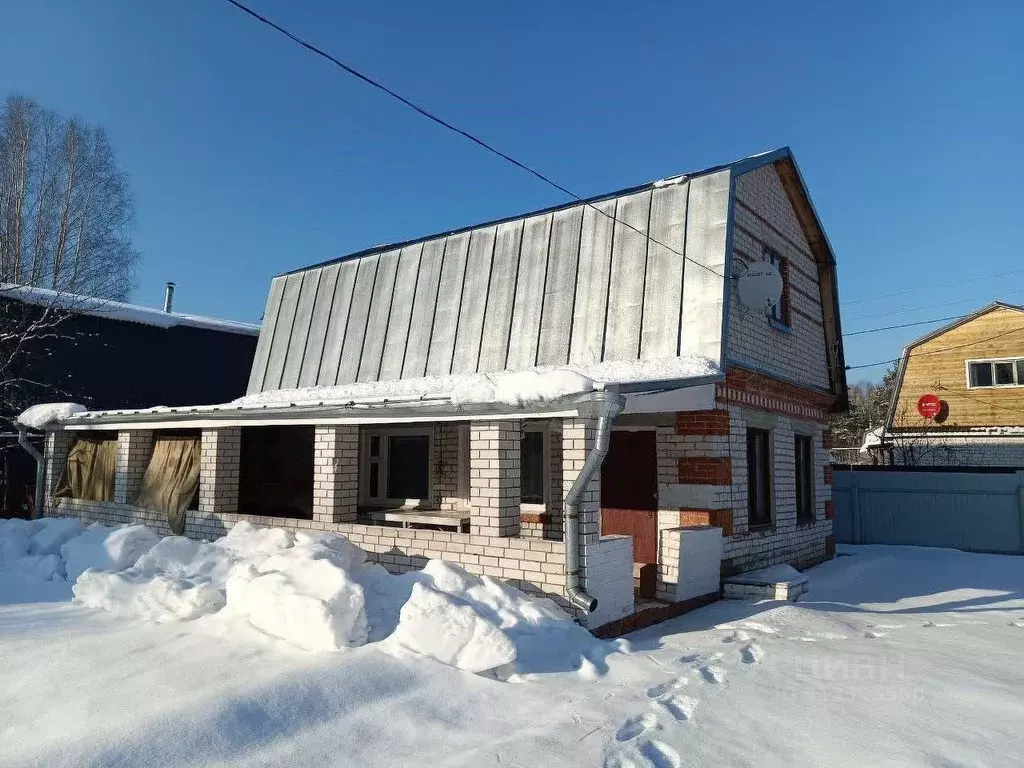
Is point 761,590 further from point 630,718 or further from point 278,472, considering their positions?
point 278,472

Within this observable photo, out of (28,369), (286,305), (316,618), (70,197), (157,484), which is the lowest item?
(316,618)

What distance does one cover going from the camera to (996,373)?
866 inches

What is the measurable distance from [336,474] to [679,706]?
4715 mm

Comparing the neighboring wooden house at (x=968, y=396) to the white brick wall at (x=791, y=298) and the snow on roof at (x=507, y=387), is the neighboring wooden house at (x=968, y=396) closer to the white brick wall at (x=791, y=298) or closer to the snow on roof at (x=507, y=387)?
the white brick wall at (x=791, y=298)

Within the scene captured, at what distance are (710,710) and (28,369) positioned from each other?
14.3m

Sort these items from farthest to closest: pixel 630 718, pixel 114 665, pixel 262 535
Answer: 1. pixel 262 535
2. pixel 114 665
3. pixel 630 718

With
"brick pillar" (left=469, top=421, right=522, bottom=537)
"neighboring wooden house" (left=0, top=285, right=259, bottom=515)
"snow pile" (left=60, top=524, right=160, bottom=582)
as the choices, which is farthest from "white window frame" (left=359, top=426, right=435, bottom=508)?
"neighboring wooden house" (left=0, top=285, right=259, bottom=515)

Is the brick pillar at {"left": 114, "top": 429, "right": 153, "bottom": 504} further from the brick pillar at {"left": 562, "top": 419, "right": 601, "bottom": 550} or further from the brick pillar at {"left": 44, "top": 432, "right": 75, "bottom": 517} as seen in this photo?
the brick pillar at {"left": 562, "top": 419, "right": 601, "bottom": 550}

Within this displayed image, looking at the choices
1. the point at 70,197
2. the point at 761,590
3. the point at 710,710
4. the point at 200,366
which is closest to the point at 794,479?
the point at 761,590

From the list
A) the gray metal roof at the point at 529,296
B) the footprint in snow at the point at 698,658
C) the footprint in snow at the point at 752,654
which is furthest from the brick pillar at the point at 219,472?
the footprint in snow at the point at 752,654

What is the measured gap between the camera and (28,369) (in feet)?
44.7

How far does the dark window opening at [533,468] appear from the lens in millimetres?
9469

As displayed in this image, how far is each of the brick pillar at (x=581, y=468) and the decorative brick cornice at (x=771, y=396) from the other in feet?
8.84

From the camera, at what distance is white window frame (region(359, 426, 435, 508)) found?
10.3 meters
